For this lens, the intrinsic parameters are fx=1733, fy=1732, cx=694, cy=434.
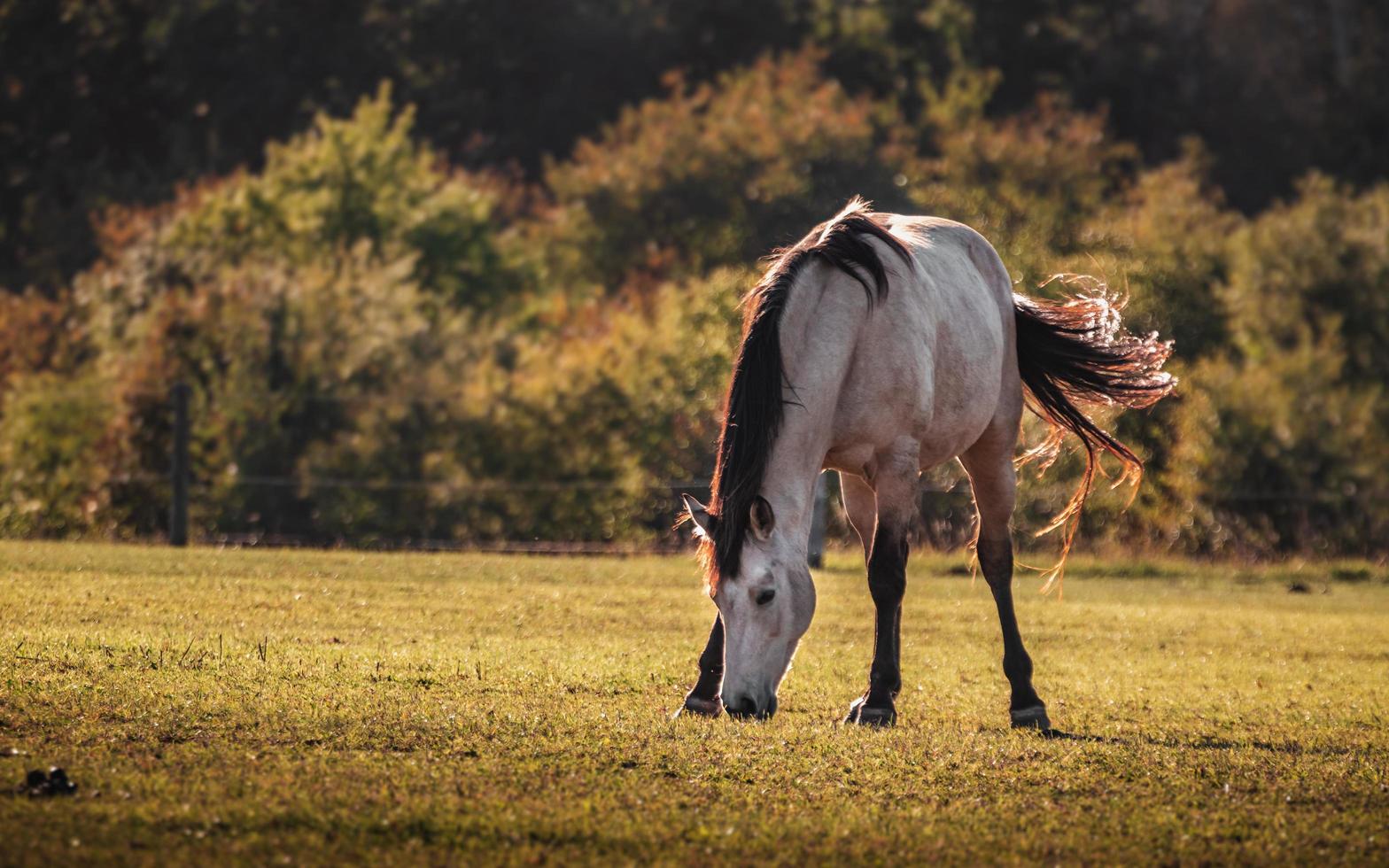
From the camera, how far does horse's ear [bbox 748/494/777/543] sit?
7102 mm

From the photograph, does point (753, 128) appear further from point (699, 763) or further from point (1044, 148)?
point (699, 763)

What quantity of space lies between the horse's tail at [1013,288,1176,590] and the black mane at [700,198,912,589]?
175cm

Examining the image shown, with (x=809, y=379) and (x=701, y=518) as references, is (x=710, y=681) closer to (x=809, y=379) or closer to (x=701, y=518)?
(x=701, y=518)

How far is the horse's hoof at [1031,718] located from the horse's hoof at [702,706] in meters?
1.35

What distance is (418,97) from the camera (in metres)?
46.8

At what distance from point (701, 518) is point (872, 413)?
41.6 inches

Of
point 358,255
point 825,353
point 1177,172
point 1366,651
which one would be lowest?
point 1366,651

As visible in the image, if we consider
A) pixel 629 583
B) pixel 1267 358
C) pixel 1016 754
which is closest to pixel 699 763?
pixel 1016 754

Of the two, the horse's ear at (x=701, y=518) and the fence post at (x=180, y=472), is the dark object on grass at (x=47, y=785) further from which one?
the fence post at (x=180, y=472)

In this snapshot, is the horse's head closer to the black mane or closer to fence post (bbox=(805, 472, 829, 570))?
the black mane

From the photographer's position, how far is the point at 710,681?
775 cm

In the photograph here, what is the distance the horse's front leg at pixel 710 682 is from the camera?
7.61 metres

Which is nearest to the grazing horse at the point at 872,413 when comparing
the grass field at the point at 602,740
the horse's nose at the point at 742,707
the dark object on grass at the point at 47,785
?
the horse's nose at the point at 742,707

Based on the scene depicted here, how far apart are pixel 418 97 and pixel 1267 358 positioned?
24.1 meters
